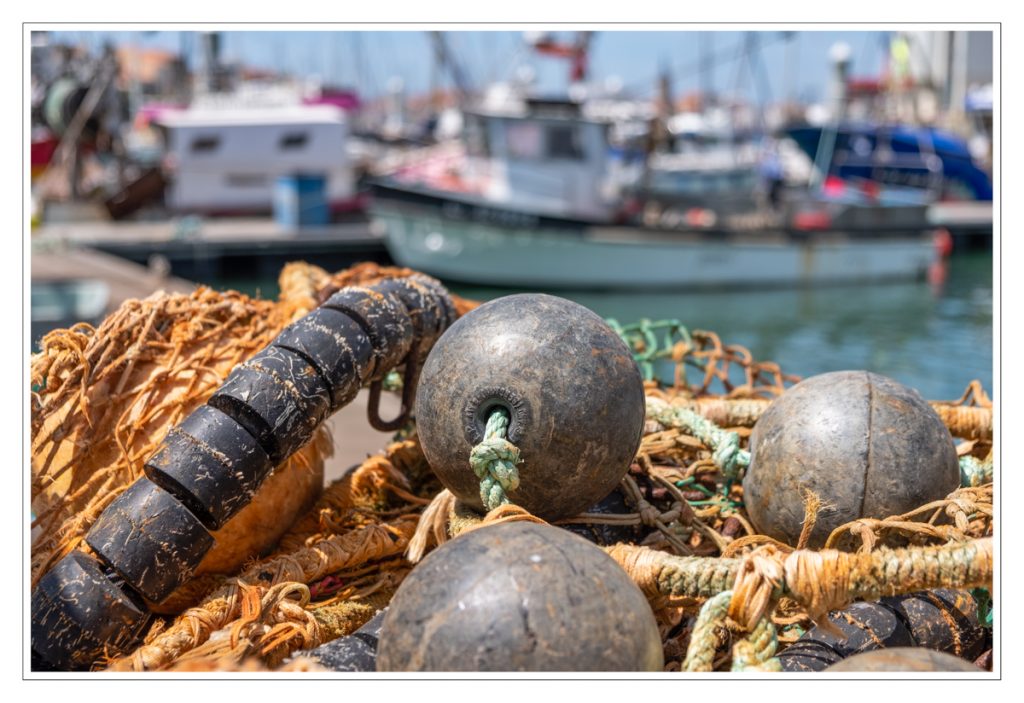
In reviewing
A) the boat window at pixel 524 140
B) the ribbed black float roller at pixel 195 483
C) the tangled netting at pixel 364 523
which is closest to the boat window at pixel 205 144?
the boat window at pixel 524 140

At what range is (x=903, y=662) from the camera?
2.90m

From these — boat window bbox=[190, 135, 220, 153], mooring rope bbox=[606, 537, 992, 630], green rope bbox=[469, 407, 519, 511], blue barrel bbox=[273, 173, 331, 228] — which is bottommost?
mooring rope bbox=[606, 537, 992, 630]

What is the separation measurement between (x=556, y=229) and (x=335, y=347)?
20.4m

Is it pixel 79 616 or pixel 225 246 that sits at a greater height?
pixel 225 246

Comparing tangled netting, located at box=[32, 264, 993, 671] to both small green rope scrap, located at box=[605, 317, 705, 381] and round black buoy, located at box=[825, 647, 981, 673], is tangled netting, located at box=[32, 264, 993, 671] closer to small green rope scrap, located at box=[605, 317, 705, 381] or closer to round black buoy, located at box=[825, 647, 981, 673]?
round black buoy, located at box=[825, 647, 981, 673]

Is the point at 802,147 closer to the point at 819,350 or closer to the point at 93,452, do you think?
the point at 819,350

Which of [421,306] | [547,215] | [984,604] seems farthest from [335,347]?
[547,215]

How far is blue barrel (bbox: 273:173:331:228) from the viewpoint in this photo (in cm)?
2838

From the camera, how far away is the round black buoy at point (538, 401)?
379 cm

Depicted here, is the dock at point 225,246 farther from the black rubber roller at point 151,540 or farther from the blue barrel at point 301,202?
the black rubber roller at point 151,540

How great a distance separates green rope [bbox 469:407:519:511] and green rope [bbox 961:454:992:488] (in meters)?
2.17

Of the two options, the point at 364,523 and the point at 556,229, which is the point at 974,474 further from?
the point at 556,229

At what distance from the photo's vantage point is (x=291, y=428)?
4.11 meters

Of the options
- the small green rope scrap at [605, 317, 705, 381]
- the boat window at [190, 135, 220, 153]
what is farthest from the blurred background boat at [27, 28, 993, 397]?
the small green rope scrap at [605, 317, 705, 381]
